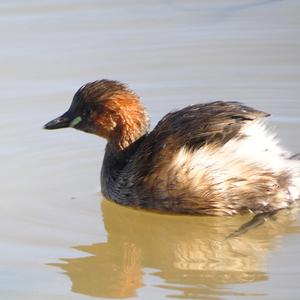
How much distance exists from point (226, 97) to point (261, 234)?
2133 mm

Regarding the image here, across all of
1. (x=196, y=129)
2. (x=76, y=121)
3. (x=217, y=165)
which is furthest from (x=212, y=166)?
(x=76, y=121)

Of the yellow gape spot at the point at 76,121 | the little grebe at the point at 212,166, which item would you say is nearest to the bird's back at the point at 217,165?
the little grebe at the point at 212,166

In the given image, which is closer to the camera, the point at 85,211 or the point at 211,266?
the point at 211,266

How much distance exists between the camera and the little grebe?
5941mm

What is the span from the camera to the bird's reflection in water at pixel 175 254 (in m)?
5.16

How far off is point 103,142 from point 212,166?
1.49 m

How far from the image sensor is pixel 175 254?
560 centimetres

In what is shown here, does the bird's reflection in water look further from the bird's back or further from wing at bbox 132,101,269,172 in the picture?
wing at bbox 132,101,269,172

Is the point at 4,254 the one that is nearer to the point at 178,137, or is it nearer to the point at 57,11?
the point at 178,137

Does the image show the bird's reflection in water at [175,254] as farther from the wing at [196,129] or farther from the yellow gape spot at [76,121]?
the yellow gape spot at [76,121]

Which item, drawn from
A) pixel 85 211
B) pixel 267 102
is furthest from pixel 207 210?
pixel 267 102

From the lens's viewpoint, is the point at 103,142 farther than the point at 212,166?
Yes

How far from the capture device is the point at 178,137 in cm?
600

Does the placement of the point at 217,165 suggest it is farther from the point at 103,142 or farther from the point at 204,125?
the point at 103,142
